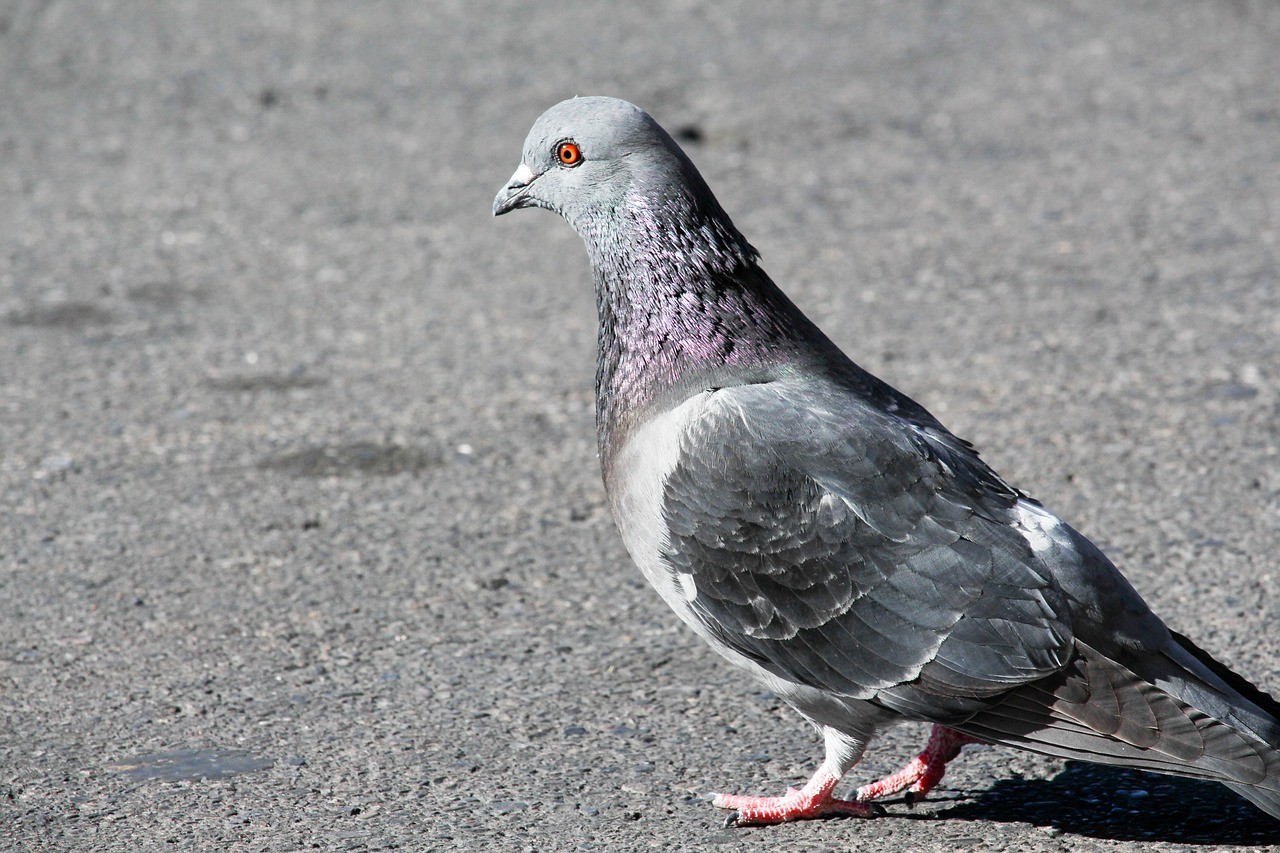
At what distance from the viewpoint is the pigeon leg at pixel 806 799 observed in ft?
10.6

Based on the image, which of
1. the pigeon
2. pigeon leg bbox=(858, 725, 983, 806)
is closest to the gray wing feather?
the pigeon

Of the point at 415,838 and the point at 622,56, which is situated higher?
the point at 622,56

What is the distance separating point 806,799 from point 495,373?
2836 millimetres

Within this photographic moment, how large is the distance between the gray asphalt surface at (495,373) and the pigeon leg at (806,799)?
52 millimetres

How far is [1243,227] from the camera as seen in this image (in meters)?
6.65

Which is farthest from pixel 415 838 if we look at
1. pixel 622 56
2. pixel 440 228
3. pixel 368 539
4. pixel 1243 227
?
pixel 622 56

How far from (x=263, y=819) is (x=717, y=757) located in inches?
41.4

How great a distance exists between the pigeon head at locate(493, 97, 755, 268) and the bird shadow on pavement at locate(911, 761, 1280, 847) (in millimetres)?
1367

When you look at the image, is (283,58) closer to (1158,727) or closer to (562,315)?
(562,315)

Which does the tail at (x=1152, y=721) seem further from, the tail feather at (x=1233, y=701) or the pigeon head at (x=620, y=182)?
the pigeon head at (x=620, y=182)

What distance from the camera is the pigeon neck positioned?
3.33 metres

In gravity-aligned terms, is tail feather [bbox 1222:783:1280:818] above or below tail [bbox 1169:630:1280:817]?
below

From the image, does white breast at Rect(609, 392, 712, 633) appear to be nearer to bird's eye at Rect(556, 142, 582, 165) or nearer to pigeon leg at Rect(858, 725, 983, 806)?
pigeon leg at Rect(858, 725, 983, 806)

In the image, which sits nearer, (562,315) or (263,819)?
(263,819)
